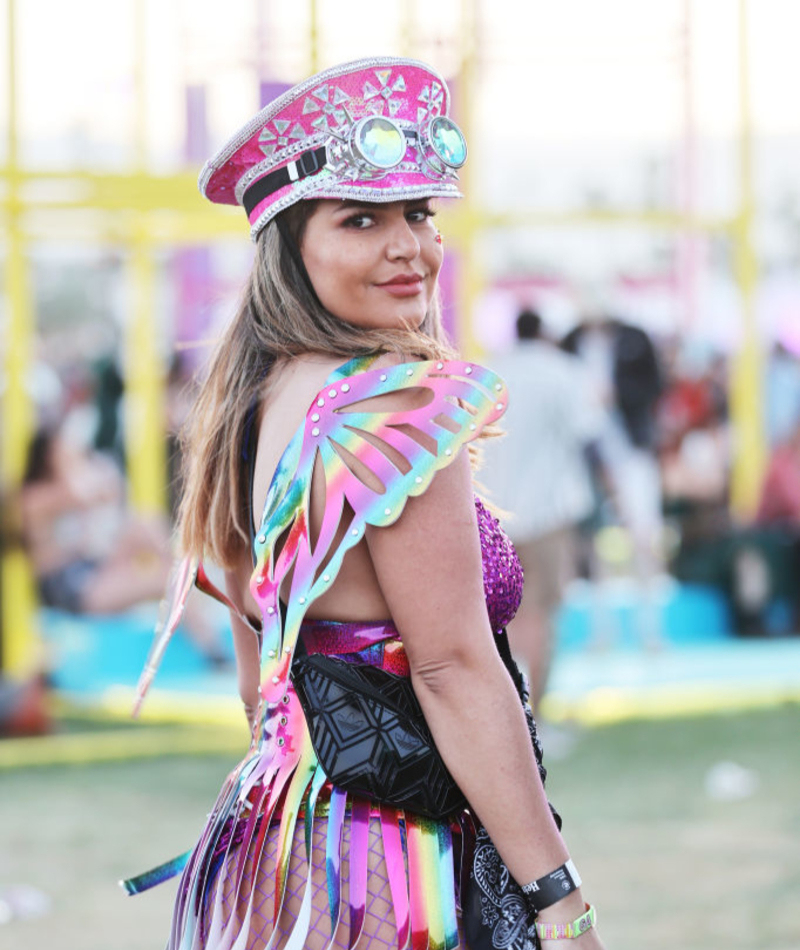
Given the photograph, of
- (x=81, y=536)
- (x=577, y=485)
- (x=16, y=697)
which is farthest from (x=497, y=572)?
(x=81, y=536)

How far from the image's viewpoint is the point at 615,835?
205 inches

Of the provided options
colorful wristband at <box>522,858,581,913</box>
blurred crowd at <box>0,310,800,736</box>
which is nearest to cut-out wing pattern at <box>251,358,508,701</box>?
colorful wristband at <box>522,858,581,913</box>

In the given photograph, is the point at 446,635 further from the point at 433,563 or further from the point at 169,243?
the point at 169,243

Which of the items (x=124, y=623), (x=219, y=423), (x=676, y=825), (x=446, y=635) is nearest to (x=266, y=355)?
(x=219, y=423)

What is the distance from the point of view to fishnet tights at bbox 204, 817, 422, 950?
70.2 inches

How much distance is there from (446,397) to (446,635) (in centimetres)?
28

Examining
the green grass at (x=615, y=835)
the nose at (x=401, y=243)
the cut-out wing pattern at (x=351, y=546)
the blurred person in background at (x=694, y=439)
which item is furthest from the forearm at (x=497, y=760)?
the blurred person in background at (x=694, y=439)

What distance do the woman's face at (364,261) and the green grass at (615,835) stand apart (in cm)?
274

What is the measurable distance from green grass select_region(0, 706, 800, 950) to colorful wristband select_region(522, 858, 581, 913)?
8.33 feet

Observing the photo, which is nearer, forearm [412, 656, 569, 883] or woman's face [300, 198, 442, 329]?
forearm [412, 656, 569, 883]

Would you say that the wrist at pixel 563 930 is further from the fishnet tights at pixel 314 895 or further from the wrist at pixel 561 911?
the fishnet tights at pixel 314 895

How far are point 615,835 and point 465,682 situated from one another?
3669mm

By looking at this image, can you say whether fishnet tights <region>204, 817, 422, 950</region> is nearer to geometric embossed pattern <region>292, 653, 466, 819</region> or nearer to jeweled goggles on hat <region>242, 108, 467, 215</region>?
geometric embossed pattern <region>292, 653, 466, 819</region>

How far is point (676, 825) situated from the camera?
5.30 m
